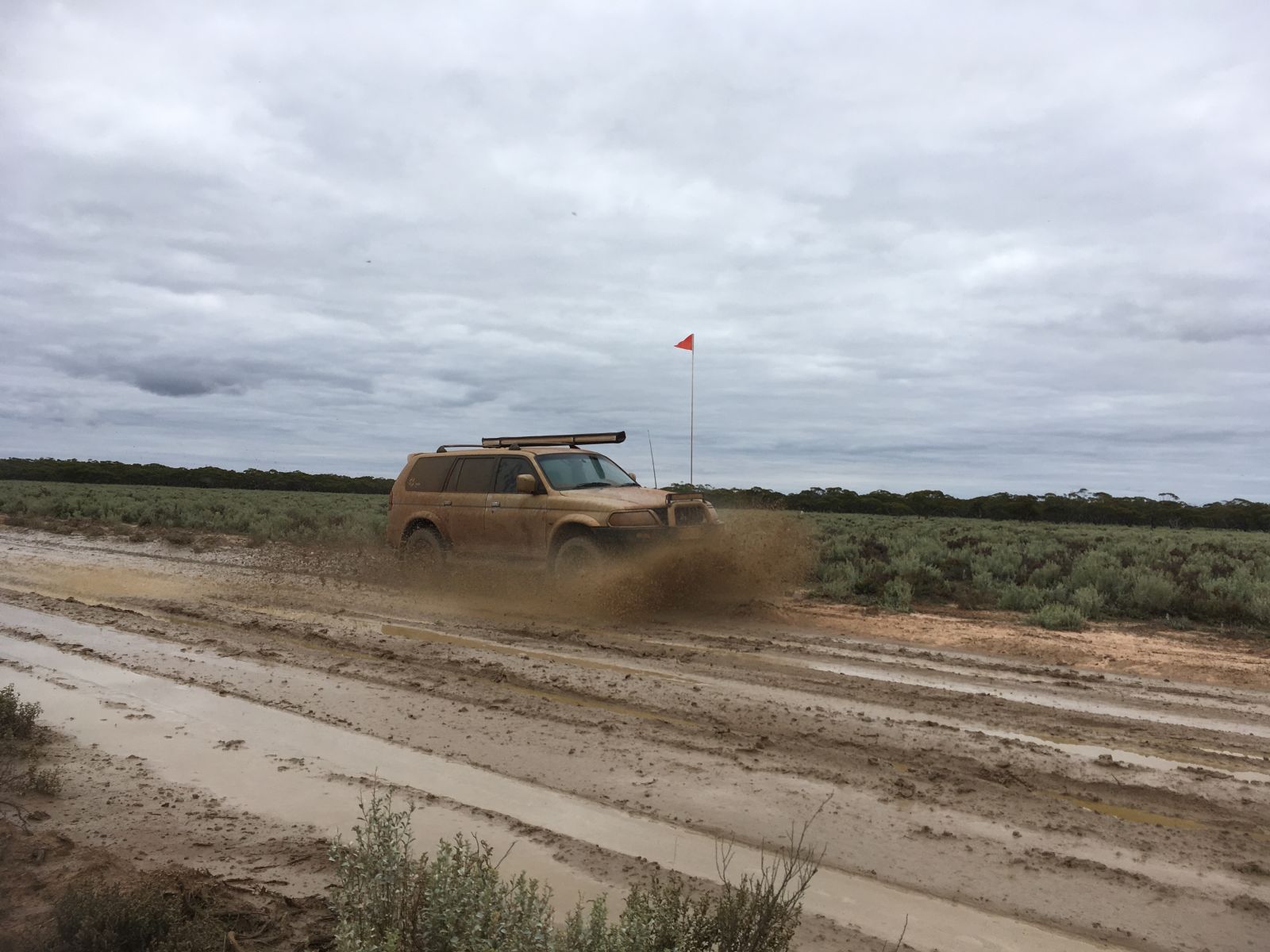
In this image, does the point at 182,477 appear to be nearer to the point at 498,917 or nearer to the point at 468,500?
the point at 468,500

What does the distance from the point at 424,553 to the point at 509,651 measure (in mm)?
4990

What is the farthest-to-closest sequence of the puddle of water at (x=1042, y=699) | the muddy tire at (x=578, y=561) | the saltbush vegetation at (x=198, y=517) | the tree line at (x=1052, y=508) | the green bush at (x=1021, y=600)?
the tree line at (x=1052, y=508) → the saltbush vegetation at (x=198, y=517) → the green bush at (x=1021, y=600) → the muddy tire at (x=578, y=561) → the puddle of water at (x=1042, y=699)

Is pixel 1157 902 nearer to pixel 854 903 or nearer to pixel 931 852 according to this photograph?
pixel 931 852

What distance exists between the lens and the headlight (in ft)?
34.6

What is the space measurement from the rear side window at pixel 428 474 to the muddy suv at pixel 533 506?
2 centimetres

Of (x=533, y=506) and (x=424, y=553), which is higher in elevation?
(x=533, y=506)

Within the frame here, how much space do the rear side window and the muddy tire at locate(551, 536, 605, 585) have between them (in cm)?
279

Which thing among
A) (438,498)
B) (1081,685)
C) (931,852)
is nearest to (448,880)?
(931,852)

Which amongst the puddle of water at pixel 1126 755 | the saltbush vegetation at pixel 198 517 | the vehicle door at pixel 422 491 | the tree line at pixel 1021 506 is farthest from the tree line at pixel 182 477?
the puddle of water at pixel 1126 755

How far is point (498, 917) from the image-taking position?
108 inches

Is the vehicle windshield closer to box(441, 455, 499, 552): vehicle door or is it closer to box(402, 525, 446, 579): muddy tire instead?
box(441, 455, 499, 552): vehicle door

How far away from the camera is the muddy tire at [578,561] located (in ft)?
34.9

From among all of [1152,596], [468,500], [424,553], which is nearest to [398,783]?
[468,500]

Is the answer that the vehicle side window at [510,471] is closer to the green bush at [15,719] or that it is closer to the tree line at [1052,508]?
the green bush at [15,719]
